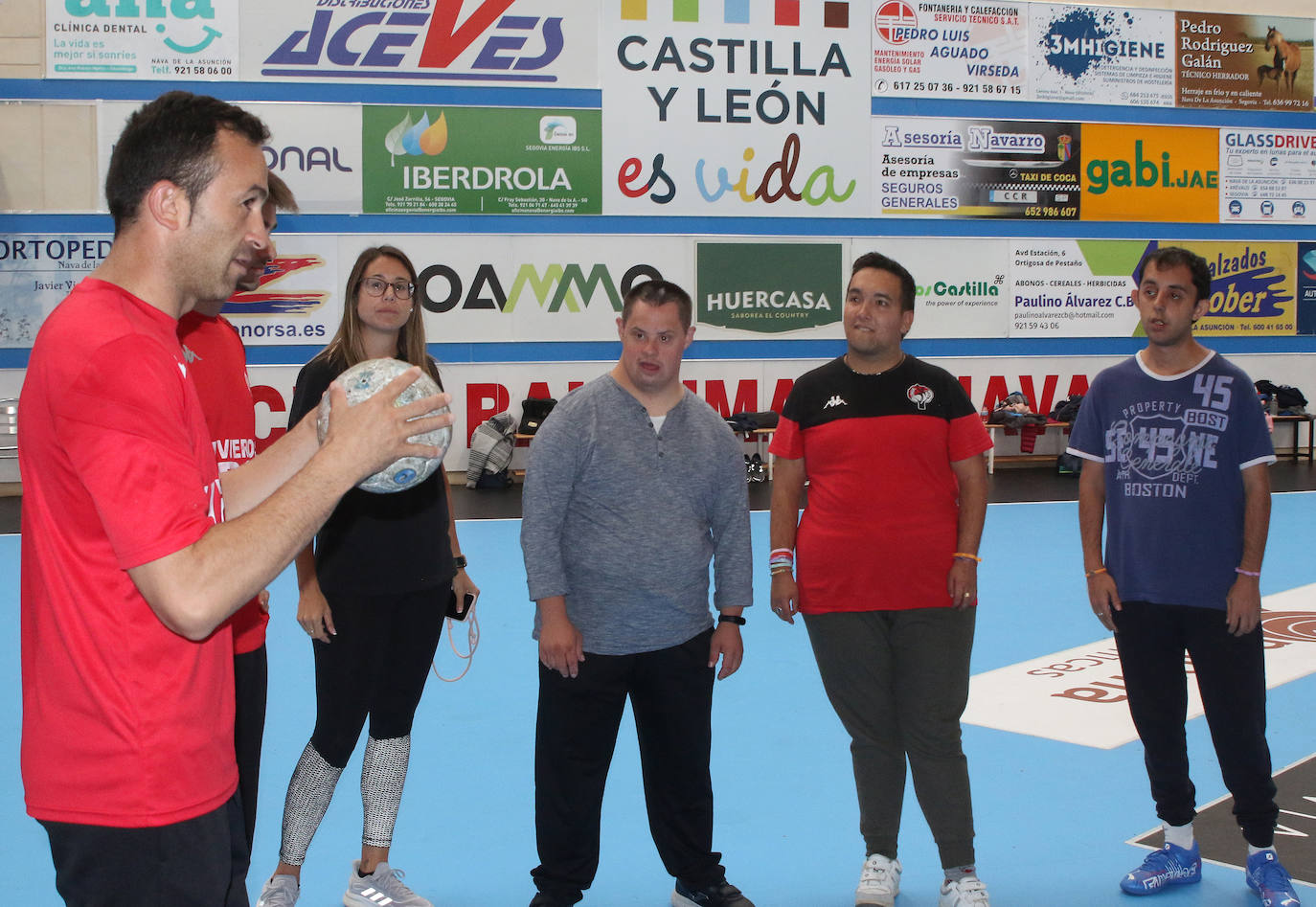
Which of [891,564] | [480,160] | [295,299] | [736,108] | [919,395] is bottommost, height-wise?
A: [891,564]

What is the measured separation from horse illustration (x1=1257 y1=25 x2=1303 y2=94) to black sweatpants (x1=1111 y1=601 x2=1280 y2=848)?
13.3 m

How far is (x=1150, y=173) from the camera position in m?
13.9

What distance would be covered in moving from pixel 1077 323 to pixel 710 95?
5222 mm

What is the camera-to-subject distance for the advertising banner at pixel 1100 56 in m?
13.6

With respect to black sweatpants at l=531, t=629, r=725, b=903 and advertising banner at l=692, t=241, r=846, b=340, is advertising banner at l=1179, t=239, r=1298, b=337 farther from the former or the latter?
black sweatpants at l=531, t=629, r=725, b=903

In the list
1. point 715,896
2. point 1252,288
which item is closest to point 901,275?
point 715,896

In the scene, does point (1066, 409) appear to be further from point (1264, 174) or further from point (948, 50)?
point (948, 50)

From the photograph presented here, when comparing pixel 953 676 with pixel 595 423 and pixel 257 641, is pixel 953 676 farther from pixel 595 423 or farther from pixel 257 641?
pixel 257 641

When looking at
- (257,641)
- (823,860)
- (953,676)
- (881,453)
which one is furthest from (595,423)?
(823,860)

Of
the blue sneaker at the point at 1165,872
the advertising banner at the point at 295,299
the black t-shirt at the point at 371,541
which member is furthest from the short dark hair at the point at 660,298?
the advertising banner at the point at 295,299

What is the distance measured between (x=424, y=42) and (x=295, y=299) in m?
3.11

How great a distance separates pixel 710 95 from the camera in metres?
12.9

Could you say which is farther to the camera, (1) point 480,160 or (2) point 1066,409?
(2) point 1066,409

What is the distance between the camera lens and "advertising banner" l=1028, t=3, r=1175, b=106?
1362cm
